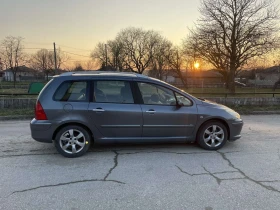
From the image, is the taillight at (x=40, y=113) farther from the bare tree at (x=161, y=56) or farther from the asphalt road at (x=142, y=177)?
the bare tree at (x=161, y=56)

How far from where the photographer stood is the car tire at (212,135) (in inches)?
190

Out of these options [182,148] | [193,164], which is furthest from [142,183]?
[182,148]

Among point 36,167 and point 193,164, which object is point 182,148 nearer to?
point 193,164

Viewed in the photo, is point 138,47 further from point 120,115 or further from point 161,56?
point 120,115

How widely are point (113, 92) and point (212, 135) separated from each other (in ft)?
7.78

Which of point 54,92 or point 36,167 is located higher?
point 54,92

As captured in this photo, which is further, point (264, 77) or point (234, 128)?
point (264, 77)

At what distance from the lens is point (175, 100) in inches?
186

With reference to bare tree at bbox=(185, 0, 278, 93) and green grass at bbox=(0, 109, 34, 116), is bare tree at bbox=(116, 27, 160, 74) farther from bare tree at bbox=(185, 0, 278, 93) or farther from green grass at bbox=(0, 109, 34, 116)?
green grass at bbox=(0, 109, 34, 116)

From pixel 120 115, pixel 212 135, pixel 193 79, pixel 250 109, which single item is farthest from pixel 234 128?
pixel 193 79

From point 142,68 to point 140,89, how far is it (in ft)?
162

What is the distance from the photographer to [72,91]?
4.45 m

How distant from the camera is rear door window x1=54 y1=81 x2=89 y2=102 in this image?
439cm

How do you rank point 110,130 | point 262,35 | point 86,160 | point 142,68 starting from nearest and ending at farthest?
point 86,160, point 110,130, point 262,35, point 142,68
